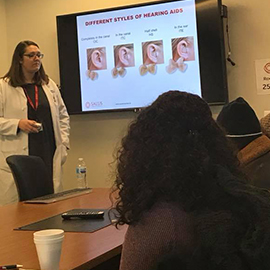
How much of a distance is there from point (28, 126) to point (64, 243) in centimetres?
205

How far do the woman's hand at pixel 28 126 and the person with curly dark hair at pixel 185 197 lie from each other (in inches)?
92.9

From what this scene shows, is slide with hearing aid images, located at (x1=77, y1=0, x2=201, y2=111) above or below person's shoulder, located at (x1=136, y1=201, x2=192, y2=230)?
above

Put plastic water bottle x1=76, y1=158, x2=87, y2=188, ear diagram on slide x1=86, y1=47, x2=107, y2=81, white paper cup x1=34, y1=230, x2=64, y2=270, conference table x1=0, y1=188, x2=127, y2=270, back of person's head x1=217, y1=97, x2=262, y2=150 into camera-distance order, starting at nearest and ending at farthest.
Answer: white paper cup x1=34, y1=230, x2=64, y2=270, conference table x1=0, y1=188, x2=127, y2=270, back of person's head x1=217, y1=97, x2=262, y2=150, plastic water bottle x1=76, y1=158, x2=87, y2=188, ear diagram on slide x1=86, y1=47, x2=107, y2=81

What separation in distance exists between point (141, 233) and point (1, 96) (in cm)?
284

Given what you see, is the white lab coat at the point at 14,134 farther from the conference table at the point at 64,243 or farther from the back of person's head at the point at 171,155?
the back of person's head at the point at 171,155

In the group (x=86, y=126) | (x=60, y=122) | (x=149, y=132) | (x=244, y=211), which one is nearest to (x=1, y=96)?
(x=60, y=122)

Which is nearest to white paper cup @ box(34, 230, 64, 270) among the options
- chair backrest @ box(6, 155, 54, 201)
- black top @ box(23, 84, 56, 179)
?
chair backrest @ box(6, 155, 54, 201)

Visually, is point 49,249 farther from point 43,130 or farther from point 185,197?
point 43,130

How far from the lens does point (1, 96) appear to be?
3699 millimetres

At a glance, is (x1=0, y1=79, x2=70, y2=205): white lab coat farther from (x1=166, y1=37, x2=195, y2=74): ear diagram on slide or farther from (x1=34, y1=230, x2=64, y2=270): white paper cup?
(x1=34, y1=230, x2=64, y2=270): white paper cup

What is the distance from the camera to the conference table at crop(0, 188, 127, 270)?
1.41 metres

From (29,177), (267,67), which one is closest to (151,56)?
(267,67)

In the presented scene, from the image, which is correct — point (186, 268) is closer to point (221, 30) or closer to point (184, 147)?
point (184, 147)

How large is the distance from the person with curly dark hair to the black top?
2.56 metres
